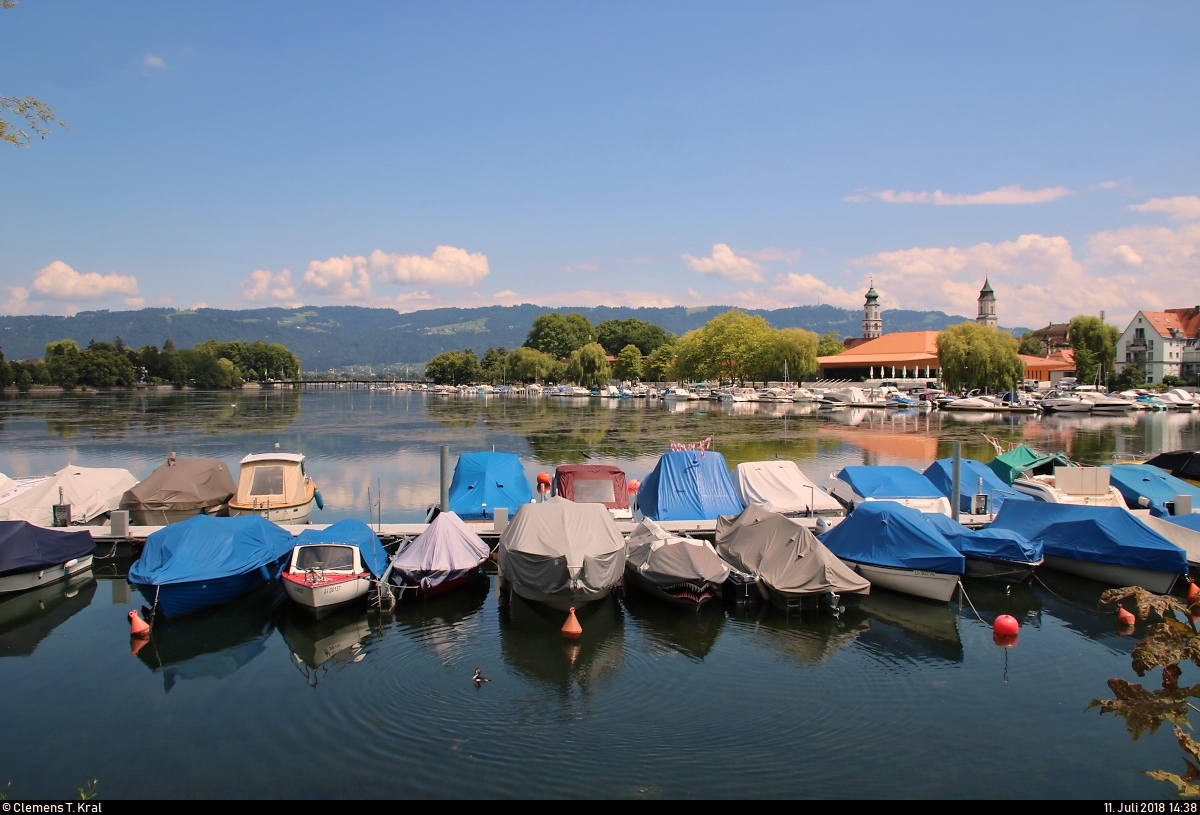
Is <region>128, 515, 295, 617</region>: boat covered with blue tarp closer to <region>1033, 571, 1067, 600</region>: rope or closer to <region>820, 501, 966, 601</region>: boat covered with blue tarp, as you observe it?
<region>820, 501, 966, 601</region>: boat covered with blue tarp

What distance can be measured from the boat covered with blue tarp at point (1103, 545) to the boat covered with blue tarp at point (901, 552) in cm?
335

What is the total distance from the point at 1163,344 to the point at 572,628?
13391cm

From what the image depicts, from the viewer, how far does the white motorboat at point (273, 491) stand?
2531cm

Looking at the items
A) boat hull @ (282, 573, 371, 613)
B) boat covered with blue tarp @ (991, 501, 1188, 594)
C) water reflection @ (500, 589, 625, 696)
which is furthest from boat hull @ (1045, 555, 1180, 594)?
boat hull @ (282, 573, 371, 613)

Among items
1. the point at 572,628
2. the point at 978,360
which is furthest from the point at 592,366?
the point at 572,628

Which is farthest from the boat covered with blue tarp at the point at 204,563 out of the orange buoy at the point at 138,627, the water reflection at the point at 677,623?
the water reflection at the point at 677,623

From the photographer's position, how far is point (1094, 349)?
120812 mm

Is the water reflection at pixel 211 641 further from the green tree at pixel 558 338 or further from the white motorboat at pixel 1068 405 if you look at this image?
the green tree at pixel 558 338

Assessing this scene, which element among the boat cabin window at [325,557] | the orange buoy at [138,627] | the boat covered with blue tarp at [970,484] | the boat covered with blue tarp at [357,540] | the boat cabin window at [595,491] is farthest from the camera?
the boat covered with blue tarp at [970,484]

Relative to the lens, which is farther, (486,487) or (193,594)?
(486,487)

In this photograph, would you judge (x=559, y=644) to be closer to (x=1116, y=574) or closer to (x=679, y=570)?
(x=679, y=570)

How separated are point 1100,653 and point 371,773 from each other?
14646mm

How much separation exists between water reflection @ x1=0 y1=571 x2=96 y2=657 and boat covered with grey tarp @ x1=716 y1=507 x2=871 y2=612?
16111mm

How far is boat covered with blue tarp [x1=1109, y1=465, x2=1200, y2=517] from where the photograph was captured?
25.6 metres
